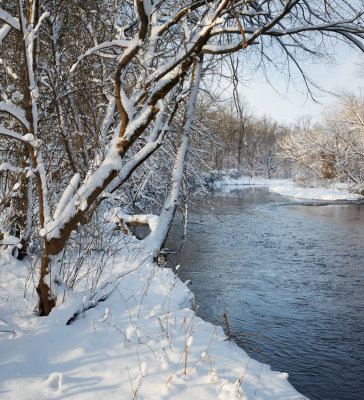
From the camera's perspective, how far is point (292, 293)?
732cm

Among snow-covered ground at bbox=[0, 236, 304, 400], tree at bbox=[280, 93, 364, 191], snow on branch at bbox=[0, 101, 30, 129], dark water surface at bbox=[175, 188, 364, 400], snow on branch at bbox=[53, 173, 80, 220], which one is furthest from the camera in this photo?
tree at bbox=[280, 93, 364, 191]

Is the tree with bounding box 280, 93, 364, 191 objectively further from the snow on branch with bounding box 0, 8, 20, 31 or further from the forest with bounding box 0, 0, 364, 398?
the snow on branch with bounding box 0, 8, 20, 31

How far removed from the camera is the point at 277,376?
10.9ft

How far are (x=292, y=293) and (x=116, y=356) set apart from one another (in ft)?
17.3

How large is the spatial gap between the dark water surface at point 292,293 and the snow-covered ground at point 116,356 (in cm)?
150

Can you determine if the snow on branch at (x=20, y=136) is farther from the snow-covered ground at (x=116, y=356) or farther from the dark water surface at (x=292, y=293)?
the dark water surface at (x=292, y=293)

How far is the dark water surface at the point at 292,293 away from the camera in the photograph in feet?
15.6

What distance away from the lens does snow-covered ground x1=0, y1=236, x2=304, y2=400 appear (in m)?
2.52

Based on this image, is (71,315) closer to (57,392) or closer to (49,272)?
(49,272)

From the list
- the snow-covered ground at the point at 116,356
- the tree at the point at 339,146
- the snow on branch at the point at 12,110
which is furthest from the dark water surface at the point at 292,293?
the tree at the point at 339,146

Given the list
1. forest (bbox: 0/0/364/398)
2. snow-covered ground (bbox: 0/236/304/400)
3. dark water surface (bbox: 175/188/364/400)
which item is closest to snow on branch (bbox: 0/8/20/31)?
forest (bbox: 0/0/364/398)

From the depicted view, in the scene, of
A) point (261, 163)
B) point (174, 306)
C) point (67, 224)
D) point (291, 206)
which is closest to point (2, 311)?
point (67, 224)

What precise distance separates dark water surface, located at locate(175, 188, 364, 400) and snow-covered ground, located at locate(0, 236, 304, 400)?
59.1 inches

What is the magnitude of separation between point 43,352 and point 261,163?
58905mm
